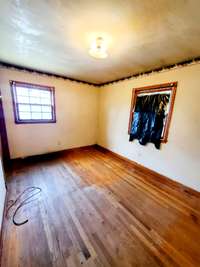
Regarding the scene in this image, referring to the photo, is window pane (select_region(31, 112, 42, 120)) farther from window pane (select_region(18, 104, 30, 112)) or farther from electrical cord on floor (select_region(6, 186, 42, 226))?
electrical cord on floor (select_region(6, 186, 42, 226))

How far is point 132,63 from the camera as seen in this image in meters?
2.40

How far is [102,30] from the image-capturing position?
4.78 ft

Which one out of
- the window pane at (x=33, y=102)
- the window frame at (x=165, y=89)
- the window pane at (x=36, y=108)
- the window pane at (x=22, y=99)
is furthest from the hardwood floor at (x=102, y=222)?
the window pane at (x=22, y=99)

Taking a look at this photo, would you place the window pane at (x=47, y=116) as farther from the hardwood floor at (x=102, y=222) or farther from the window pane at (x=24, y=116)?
the hardwood floor at (x=102, y=222)

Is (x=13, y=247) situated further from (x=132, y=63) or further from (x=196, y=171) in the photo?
(x=132, y=63)

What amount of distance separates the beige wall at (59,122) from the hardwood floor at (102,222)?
0.84 metres

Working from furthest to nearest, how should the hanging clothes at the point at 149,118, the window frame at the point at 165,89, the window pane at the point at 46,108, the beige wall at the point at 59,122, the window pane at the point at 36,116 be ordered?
the window pane at the point at 46,108, the window pane at the point at 36,116, the beige wall at the point at 59,122, the hanging clothes at the point at 149,118, the window frame at the point at 165,89

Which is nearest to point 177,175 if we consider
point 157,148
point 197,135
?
point 157,148

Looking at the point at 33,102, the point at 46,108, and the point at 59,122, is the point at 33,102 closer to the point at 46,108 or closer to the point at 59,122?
the point at 46,108

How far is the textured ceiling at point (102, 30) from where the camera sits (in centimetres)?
111

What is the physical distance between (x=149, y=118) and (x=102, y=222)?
2.30m

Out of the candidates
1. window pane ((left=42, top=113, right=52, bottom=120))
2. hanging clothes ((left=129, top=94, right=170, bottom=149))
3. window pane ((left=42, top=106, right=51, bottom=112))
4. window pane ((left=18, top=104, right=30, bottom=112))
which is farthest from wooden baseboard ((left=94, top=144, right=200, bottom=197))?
window pane ((left=18, top=104, right=30, bottom=112))

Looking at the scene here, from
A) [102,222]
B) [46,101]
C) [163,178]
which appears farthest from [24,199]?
[163,178]

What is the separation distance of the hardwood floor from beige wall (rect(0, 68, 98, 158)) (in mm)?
839
